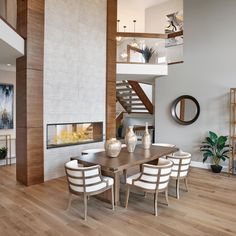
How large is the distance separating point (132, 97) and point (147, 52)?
3.71 m

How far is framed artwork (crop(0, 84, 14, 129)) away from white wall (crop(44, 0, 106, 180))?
2.39 m

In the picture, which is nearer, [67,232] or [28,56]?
[67,232]

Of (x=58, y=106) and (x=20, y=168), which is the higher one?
(x=58, y=106)

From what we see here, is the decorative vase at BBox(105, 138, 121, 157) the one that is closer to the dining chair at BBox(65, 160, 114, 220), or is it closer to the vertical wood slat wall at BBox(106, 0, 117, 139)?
the dining chair at BBox(65, 160, 114, 220)

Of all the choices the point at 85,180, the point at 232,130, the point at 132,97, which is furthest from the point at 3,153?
the point at 232,130

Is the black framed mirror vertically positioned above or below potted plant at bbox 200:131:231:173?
above

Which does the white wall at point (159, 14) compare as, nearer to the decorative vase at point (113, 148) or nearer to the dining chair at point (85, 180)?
the decorative vase at point (113, 148)

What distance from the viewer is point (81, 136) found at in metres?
5.60

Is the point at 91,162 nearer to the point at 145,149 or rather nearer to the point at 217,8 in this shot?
the point at 145,149

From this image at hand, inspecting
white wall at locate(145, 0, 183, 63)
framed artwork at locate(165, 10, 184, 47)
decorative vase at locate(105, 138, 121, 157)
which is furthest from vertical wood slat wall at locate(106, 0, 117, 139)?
white wall at locate(145, 0, 183, 63)

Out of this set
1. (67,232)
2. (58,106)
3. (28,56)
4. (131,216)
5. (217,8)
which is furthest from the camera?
(217,8)

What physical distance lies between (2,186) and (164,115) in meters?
4.75

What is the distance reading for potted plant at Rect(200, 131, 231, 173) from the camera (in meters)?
5.41

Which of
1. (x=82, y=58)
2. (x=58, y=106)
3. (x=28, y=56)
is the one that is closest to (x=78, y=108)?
(x=58, y=106)
